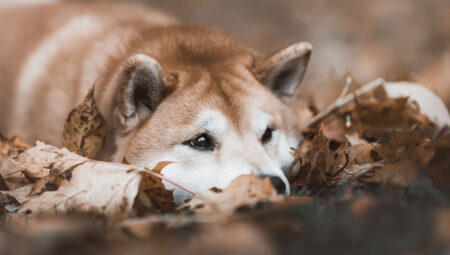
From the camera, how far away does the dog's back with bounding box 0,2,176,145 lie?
2492 mm

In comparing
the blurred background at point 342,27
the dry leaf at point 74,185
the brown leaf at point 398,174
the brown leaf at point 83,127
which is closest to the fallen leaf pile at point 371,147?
the brown leaf at point 398,174

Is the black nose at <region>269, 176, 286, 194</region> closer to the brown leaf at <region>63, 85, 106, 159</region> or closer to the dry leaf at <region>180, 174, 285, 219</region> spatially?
the dry leaf at <region>180, 174, 285, 219</region>

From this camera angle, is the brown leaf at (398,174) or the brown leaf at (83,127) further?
the brown leaf at (83,127)

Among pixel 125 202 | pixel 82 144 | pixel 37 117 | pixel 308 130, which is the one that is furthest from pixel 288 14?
pixel 125 202

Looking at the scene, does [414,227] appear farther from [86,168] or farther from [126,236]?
[86,168]

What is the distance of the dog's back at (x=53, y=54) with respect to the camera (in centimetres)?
249

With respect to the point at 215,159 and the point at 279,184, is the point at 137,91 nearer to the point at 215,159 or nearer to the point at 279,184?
the point at 215,159

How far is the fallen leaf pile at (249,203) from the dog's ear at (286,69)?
1.12 feet

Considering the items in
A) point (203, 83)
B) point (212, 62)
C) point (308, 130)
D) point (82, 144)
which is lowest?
point (82, 144)

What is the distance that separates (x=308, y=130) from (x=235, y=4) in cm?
396

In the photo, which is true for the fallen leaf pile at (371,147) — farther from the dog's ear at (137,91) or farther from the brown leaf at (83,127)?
the brown leaf at (83,127)

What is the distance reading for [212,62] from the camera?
89.6 inches

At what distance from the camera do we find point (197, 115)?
6.48 feet

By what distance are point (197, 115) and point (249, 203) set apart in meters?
0.76
